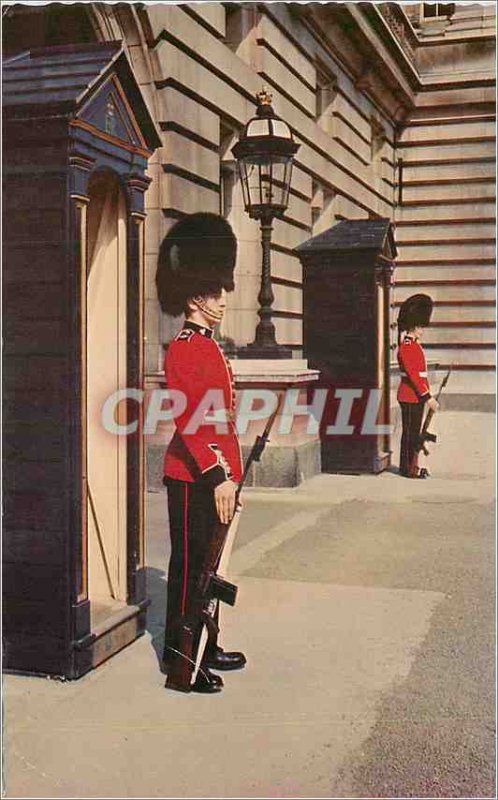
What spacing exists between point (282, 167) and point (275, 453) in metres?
1.36

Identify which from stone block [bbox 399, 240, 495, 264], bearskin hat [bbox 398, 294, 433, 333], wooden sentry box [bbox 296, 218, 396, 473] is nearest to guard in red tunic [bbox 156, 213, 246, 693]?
wooden sentry box [bbox 296, 218, 396, 473]

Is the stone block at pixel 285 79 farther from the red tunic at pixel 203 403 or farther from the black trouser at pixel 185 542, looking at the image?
the black trouser at pixel 185 542

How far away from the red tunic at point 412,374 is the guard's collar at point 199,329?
1.71 m

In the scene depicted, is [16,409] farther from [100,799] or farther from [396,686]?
[396,686]

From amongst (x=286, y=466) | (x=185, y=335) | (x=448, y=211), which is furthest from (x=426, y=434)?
(x=185, y=335)

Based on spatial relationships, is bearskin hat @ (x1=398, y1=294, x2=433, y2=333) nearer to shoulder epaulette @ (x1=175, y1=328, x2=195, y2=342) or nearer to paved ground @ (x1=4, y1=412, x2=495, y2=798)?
paved ground @ (x1=4, y1=412, x2=495, y2=798)

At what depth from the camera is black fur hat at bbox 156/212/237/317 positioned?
13.1ft

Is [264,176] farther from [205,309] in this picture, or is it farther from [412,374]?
[412,374]

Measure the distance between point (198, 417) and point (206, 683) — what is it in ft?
3.40

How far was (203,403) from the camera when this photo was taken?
3.87 meters

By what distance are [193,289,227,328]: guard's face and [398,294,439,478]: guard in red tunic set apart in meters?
1.51

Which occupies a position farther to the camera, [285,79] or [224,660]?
[285,79]

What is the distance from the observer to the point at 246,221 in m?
4.38

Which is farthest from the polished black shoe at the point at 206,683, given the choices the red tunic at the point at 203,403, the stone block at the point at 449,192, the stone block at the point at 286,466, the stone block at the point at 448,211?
the stone block at the point at 449,192
